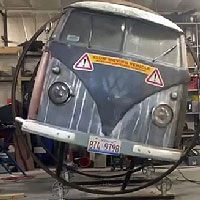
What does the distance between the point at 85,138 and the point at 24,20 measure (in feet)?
21.2

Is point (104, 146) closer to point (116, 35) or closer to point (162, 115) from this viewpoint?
point (162, 115)

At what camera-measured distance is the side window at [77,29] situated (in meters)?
3.49

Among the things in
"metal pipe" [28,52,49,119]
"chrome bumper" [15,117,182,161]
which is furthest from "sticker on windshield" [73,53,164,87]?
"chrome bumper" [15,117,182,161]

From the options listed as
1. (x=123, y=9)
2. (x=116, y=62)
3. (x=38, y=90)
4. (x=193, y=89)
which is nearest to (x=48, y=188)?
(x=38, y=90)

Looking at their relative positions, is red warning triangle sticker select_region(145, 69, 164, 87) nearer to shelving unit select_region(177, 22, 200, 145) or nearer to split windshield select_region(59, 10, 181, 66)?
split windshield select_region(59, 10, 181, 66)

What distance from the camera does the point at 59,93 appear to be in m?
3.35

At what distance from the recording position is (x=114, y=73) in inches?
132

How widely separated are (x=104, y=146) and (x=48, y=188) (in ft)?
6.67

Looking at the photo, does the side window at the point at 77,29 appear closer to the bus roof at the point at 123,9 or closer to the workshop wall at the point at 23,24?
the bus roof at the point at 123,9

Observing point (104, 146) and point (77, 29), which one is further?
point (77, 29)

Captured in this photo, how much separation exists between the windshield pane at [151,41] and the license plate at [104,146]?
0.79 meters

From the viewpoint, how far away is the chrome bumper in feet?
10.5

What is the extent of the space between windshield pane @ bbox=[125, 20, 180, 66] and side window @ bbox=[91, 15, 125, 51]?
0.08m

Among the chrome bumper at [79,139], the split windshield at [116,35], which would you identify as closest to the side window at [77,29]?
the split windshield at [116,35]
